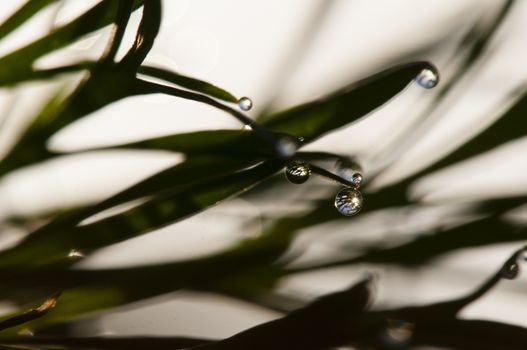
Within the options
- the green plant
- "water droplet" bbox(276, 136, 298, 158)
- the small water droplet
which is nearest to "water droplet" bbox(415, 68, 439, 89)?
the green plant

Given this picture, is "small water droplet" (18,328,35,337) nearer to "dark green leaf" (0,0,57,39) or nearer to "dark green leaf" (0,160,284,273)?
"dark green leaf" (0,160,284,273)

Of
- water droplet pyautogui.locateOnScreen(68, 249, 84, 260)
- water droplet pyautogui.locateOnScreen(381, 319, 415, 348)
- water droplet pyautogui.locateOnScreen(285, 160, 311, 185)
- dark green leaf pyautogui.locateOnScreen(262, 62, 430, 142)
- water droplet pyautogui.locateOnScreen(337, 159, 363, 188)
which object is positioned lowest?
water droplet pyautogui.locateOnScreen(381, 319, 415, 348)

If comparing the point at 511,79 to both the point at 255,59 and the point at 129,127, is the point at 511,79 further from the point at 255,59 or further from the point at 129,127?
the point at 129,127

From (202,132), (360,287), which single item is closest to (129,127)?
(202,132)

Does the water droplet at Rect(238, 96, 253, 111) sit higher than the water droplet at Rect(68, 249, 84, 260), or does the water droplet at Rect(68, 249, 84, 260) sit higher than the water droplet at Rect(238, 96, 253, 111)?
the water droplet at Rect(238, 96, 253, 111)

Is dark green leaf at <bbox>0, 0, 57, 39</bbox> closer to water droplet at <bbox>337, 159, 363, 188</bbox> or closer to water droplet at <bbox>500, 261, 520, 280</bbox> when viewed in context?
water droplet at <bbox>337, 159, 363, 188</bbox>
